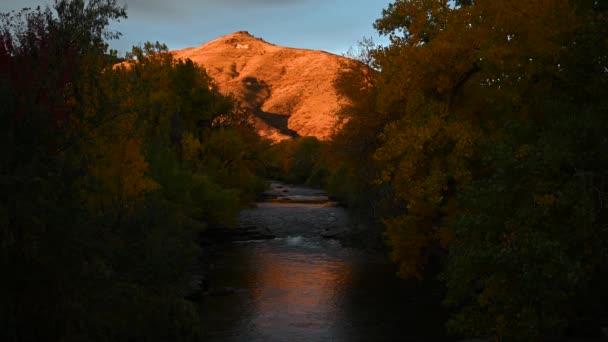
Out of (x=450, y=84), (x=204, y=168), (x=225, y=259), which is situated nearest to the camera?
(x=450, y=84)

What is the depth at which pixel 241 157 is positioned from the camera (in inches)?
2064

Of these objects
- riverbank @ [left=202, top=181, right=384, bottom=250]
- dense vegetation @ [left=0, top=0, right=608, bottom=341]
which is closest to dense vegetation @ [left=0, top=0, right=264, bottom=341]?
dense vegetation @ [left=0, top=0, right=608, bottom=341]

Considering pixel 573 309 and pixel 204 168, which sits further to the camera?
pixel 204 168

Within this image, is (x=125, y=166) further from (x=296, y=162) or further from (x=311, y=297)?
(x=296, y=162)

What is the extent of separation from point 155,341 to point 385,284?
15177 mm

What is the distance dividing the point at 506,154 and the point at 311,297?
15198 millimetres

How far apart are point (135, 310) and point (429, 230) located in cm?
1213

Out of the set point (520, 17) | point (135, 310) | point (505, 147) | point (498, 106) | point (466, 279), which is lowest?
point (135, 310)

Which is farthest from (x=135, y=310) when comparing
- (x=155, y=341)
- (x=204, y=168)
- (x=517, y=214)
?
(x=204, y=168)

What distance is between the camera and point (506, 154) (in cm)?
1205

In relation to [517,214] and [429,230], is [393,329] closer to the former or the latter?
[429,230]

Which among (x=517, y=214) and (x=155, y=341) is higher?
(x=517, y=214)

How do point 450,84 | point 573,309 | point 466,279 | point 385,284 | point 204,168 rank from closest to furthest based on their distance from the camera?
point 466,279 < point 573,309 < point 450,84 < point 385,284 < point 204,168

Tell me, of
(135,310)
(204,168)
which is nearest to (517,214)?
(135,310)
